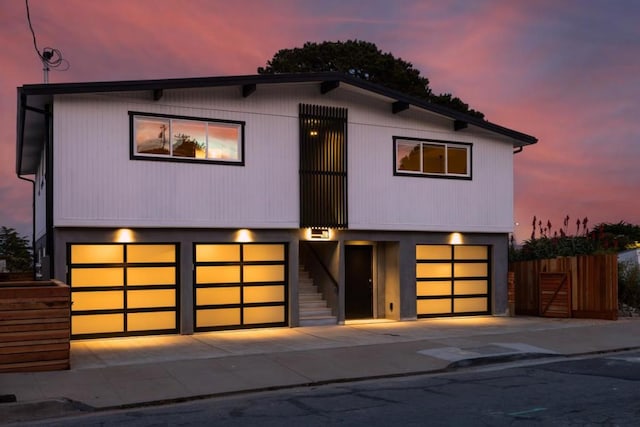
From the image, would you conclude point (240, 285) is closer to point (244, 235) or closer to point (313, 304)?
point (244, 235)

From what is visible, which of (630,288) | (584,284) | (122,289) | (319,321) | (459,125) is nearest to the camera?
(122,289)

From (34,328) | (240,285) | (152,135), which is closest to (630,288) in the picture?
(240,285)

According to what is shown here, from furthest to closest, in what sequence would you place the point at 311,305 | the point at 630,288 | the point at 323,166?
the point at 630,288 < the point at 311,305 < the point at 323,166

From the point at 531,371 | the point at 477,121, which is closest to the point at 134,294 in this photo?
the point at 531,371

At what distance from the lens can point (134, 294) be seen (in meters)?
16.1

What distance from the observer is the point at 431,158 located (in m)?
20.1

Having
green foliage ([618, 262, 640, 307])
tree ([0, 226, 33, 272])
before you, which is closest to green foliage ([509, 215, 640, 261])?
green foliage ([618, 262, 640, 307])

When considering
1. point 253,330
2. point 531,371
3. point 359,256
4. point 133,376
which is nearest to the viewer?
point 133,376

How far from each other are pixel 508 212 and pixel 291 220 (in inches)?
292

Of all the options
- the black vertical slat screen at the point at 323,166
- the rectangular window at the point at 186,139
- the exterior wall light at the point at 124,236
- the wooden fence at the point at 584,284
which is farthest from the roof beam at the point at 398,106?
the exterior wall light at the point at 124,236

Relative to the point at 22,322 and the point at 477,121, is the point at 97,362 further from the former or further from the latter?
the point at 477,121

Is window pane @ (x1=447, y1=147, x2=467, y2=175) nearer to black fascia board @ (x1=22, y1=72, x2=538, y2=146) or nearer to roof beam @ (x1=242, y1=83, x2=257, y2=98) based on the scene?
black fascia board @ (x1=22, y1=72, x2=538, y2=146)

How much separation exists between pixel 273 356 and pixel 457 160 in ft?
32.1

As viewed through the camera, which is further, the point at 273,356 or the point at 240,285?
the point at 240,285
